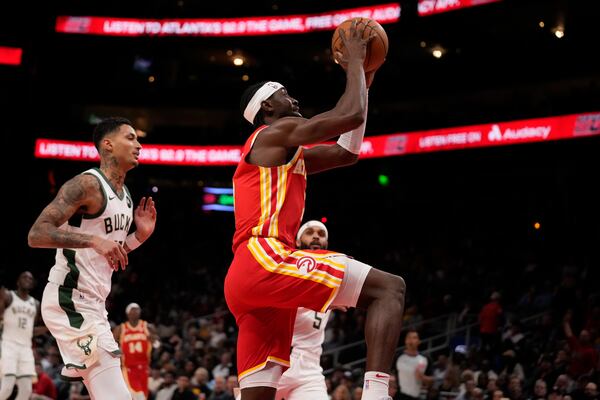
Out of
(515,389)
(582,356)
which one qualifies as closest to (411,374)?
(515,389)

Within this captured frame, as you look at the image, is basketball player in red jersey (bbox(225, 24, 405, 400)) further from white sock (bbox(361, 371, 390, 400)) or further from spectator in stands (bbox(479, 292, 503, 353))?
spectator in stands (bbox(479, 292, 503, 353))

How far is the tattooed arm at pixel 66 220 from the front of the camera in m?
5.23

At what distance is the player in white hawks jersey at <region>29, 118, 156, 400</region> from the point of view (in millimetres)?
5324

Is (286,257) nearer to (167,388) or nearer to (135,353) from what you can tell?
(135,353)

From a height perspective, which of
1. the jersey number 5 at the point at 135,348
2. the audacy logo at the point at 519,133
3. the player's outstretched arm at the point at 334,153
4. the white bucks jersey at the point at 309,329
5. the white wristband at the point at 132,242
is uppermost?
the audacy logo at the point at 519,133

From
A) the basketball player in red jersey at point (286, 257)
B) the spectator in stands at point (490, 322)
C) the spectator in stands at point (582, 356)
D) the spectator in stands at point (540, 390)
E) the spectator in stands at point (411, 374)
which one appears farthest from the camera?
the spectator in stands at point (490, 322)

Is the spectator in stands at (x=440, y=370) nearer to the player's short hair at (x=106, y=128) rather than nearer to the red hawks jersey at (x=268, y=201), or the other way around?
the player's short hair at (x=106, y=128)

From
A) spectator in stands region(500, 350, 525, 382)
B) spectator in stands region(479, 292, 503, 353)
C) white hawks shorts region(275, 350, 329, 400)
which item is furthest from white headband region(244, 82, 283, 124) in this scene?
spectator in stands region(479, 292, 503, 353)

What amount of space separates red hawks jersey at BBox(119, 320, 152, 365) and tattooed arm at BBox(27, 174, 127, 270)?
26.2ft

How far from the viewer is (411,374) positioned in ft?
38.1

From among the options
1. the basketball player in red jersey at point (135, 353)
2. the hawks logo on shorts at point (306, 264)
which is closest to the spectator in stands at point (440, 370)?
the basketball player in red jersey at point (135, 353)

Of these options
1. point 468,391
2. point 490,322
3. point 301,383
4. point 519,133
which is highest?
point 519,133

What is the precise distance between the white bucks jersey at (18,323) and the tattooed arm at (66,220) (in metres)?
6.69

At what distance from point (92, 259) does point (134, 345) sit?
792 centimetres
